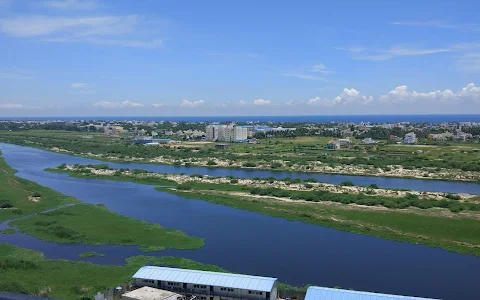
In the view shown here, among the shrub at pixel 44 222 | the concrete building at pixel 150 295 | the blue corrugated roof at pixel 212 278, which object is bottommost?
the shrub at pixel 44 222

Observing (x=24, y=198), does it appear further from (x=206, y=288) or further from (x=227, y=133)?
(x=227, y=133)

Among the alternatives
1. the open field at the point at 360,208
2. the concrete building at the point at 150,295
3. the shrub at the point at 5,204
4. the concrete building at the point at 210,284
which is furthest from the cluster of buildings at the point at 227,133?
the concrete building at the point at 150,295

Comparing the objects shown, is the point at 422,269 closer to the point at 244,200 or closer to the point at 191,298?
the point at 191,298

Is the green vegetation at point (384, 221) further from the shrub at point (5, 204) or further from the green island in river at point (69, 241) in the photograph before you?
the shrub at point (5, 204)

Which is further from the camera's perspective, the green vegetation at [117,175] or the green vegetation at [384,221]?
the green vegetation at [117,175]

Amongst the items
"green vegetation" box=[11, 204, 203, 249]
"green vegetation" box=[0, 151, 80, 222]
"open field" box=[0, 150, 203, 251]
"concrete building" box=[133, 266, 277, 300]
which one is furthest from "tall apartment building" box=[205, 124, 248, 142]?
"concrete building" box=[133, 266, 277, 300]

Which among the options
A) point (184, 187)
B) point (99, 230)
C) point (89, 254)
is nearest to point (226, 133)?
point (184, 187)
